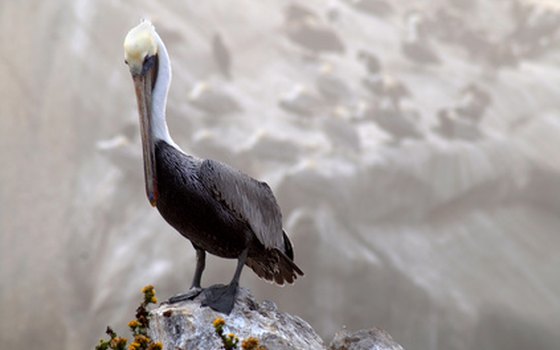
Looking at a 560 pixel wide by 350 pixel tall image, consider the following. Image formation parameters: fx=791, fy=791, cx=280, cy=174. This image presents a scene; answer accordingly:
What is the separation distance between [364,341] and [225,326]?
60 centimetres

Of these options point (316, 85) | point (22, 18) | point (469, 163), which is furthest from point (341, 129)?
point (22, 18)

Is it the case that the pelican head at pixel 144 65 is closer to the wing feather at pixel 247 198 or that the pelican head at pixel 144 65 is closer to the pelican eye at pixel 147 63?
the pelican eye at pixel 147 63

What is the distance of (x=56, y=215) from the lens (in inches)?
474

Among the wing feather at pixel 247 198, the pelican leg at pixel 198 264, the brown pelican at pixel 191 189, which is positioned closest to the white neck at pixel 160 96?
the brown pelican at pixel 191 189

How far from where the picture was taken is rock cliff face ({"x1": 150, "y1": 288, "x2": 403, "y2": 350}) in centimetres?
Answer: 274

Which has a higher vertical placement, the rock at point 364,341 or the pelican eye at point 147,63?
the pelican eye at point 147,63

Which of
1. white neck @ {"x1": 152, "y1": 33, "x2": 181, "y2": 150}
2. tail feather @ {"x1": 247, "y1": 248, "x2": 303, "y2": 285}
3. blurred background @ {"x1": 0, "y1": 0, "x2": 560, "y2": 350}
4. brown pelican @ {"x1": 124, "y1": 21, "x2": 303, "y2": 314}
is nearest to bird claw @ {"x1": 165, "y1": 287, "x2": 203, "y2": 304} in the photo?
brown pelican @ {"x1": 124, "y1": 21, "x2": 303, "y2": 314}

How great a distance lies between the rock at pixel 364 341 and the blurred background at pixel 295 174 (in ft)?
24.2

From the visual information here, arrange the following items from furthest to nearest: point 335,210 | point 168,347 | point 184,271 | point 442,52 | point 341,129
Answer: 1. point 442,52
2. point 341,129
3. point 335,210
4. point 184,271
5. point 168,347

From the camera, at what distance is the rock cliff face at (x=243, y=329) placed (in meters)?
2.74

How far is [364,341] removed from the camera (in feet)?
10.00

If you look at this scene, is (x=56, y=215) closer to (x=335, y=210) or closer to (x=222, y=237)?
(x=335, y=210)

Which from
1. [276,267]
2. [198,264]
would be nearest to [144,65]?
[198,264]

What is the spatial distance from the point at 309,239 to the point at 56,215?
12.7 ft
